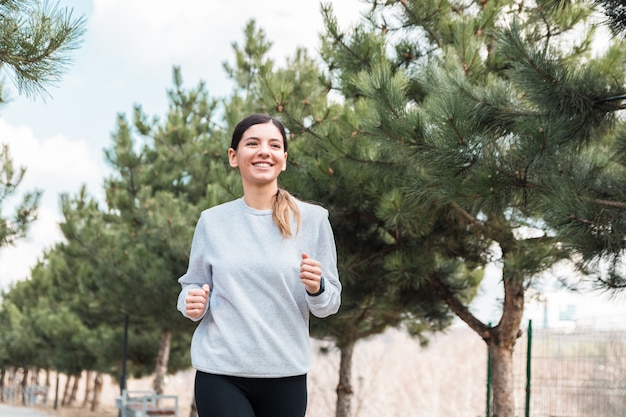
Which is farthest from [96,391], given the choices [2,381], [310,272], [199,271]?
[310,272]

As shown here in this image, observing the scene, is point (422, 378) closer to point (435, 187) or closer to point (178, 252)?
point (178, 252)

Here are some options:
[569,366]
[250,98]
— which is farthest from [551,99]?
[250,98]

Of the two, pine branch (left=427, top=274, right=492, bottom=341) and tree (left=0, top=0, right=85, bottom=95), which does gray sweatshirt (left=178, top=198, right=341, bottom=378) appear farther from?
pine branch (left=427, top=274, right=492, bottom=341)

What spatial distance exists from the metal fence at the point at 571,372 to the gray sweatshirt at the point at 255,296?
591 centimetres

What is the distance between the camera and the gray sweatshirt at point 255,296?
2.18 metres

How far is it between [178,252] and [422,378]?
1803 cm

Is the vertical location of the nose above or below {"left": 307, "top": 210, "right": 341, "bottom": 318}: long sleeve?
above

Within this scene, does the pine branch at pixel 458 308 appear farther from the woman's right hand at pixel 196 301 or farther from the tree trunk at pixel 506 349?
the woman's right hand at pixel 196 301

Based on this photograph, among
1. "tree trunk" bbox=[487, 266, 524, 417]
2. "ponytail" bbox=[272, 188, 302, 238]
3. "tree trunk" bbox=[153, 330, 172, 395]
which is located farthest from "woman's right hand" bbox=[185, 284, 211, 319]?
"tree trunk" bbox=[153, 330, 172, 395]

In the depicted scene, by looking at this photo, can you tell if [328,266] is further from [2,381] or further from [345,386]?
[2,381]

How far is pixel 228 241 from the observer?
2273 mm

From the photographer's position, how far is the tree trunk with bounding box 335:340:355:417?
12.6 m

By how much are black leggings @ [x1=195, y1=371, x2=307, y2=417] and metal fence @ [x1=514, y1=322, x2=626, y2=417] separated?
232 inches

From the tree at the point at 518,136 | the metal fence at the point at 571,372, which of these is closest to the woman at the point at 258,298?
the tree at the point at 518,136
